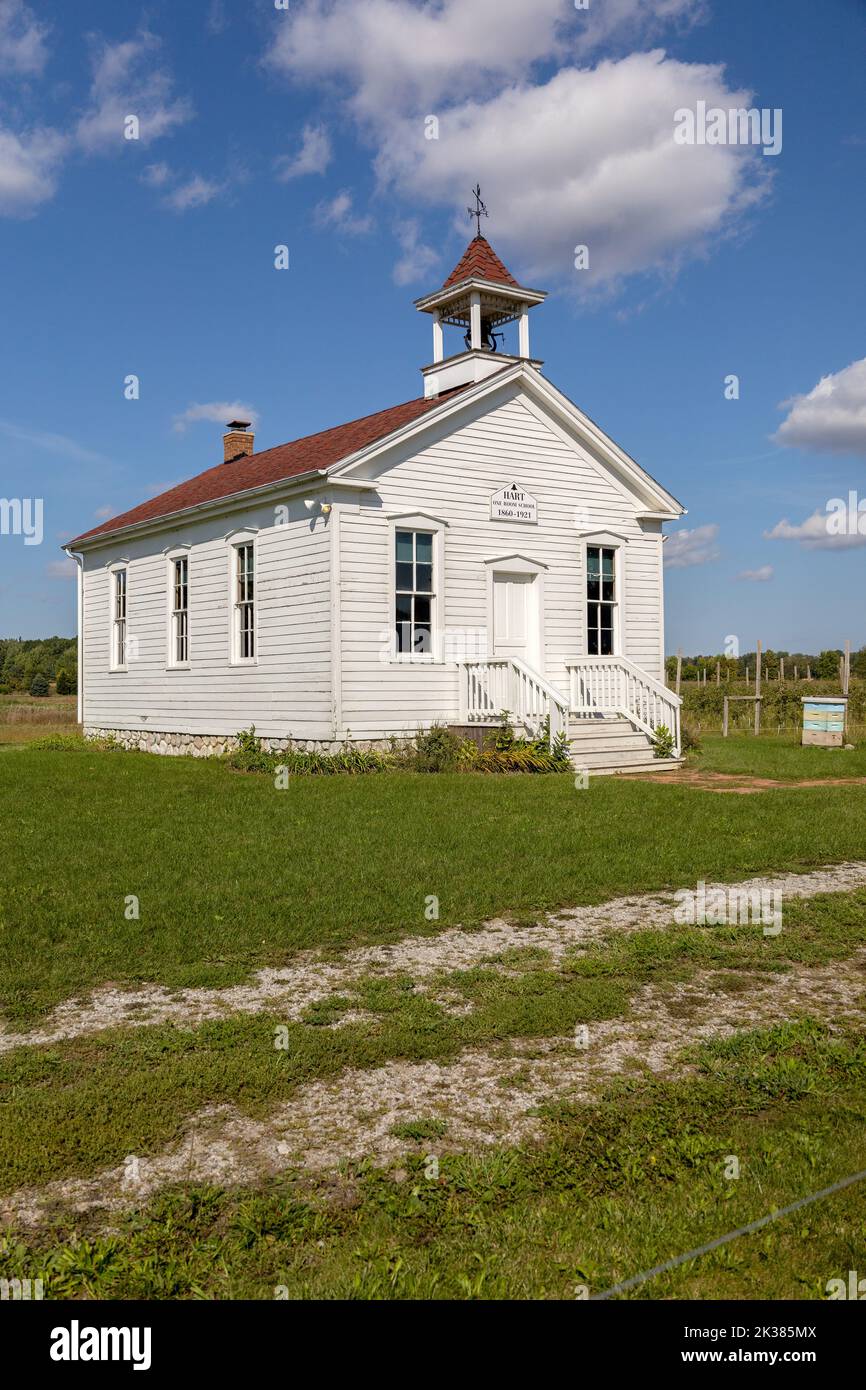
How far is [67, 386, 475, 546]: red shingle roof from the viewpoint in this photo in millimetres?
18766

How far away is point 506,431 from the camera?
64.2 feet

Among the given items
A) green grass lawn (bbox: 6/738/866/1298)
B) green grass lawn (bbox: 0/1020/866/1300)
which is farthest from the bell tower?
green grass lawn (bbox: 0/1020/866/1300)

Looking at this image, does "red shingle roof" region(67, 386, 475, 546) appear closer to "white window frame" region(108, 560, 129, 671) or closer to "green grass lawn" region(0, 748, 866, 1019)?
"white window frame" region(108, 560, 129, 671)

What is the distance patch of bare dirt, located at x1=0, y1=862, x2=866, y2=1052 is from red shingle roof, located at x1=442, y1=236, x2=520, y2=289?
15.2 m

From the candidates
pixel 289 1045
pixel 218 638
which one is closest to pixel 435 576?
pixel 218 638

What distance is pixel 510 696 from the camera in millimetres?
18094

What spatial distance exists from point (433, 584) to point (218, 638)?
15.4 feet

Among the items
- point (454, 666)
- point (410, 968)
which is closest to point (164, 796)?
point (454, 666)

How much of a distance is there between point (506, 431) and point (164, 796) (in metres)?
9.70

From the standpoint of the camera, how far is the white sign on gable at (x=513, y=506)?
19.3 metres

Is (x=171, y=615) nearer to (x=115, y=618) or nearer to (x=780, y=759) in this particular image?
(x=115, y=618)

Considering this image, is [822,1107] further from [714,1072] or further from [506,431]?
[506,431]

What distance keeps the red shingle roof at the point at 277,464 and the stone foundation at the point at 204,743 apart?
177 inches
